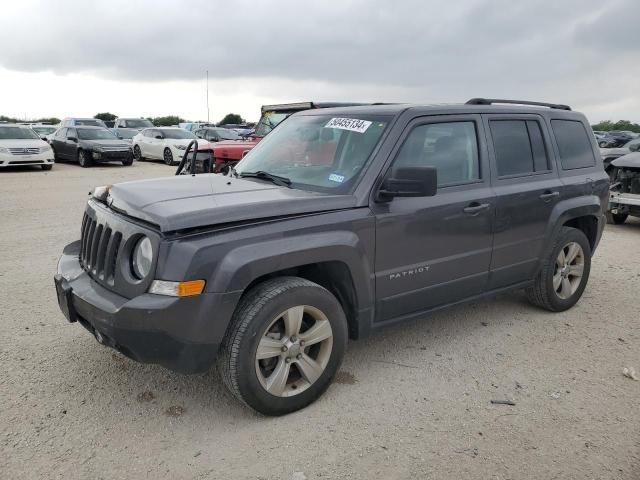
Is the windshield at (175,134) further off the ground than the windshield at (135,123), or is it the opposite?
the windshield at (135,123)

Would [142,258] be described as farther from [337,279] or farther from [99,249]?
[337,279]

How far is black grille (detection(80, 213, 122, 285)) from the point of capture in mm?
3127

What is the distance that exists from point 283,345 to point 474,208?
175 centimetres

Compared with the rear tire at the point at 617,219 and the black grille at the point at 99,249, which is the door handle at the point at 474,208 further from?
the rear tire at the point at 617,219

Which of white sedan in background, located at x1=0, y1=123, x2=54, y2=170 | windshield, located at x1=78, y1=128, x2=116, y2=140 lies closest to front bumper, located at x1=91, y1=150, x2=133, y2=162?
windshield, located at x1=78, y1=128, x2=116, y2=140

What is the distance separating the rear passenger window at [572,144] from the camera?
4.80m

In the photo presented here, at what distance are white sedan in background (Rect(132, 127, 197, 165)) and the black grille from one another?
17.1 metres

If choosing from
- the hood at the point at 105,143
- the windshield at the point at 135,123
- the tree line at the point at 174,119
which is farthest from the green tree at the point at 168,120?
the hood at the point at 105,143

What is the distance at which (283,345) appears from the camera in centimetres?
313

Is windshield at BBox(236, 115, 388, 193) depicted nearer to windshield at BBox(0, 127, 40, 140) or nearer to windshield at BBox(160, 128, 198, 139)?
windshield at BBox(0, 127, 40, 140)

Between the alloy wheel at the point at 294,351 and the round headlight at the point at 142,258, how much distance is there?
0.74 metres

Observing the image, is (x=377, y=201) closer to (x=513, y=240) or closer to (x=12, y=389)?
(x=513, y=240)

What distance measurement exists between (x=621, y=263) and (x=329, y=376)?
5140 millimetres

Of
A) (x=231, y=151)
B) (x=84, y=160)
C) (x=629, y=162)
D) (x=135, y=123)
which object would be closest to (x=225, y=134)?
(x=84, y=160)
